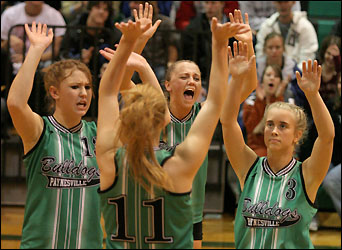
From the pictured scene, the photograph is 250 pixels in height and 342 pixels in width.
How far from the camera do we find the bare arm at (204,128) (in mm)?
2902

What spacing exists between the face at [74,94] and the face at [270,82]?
2.89m

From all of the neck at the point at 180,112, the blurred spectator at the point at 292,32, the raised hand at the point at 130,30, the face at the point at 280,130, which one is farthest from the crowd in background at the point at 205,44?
the raised hand at the point at 130,30

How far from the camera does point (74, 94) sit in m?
4.09

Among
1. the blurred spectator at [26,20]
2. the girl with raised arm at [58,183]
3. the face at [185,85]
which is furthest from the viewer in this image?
the blurred spectator at [26,20]

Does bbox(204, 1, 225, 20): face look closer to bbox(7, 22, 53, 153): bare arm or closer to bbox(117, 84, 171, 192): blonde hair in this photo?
bbox(7, 22, 53, 153): bare arm

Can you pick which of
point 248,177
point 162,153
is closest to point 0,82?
point 248,177

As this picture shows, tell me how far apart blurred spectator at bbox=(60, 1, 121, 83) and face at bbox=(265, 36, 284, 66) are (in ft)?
5.25

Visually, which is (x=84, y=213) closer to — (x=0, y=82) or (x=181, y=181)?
Result: (x=181, y=181)

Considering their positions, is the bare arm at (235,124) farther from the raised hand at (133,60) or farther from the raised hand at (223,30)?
the raised hand at (133,60)

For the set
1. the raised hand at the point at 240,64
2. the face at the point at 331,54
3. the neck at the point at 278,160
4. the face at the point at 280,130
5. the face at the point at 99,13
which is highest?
the face at the point at 99,13

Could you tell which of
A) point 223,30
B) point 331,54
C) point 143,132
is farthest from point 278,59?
point 143,132

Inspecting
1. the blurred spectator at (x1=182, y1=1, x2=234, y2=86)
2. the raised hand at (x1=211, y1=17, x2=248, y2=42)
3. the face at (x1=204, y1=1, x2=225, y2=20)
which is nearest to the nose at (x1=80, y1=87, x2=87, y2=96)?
the raised hand at (x1=211, y1=17, x2=248, y2=42)

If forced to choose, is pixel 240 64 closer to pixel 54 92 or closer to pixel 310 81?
pixel 310 81

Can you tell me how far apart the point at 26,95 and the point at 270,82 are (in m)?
3.46
